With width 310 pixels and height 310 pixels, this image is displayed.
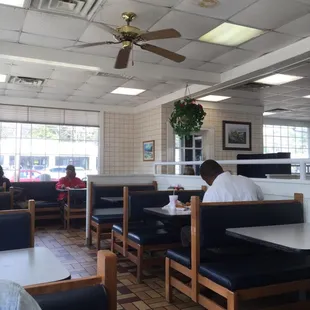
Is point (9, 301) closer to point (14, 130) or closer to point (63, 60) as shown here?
point (63, 60)

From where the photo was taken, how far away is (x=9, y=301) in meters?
0.72

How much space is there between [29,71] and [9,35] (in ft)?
5.28

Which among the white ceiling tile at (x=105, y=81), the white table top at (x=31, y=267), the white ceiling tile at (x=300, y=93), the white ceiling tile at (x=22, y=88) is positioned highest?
the white ceiling tile at (x=105, y=81)

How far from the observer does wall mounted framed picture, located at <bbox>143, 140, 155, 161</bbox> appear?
8870mm

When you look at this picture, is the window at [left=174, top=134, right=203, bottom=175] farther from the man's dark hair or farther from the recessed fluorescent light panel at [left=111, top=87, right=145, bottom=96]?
the man's dark hair

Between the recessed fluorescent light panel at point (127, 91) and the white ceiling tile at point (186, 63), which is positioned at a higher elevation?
the white ceiling tile at point (186, 63)

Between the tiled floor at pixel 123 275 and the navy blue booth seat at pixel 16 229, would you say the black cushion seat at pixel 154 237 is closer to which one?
the tiled floor at pixel 123 275

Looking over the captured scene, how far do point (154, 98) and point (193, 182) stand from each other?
3.85m

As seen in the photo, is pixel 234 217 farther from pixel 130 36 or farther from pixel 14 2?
pixel 14 2

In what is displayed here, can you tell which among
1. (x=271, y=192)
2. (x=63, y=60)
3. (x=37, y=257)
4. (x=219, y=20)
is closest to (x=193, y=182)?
(x=271, y=192)

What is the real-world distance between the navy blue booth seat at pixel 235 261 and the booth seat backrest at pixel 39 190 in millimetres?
5496

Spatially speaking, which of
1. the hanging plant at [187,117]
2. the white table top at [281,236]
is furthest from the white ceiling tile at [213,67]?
the white table top at [281,236]

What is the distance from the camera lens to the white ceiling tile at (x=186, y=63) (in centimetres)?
583

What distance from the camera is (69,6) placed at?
12.9 ft
